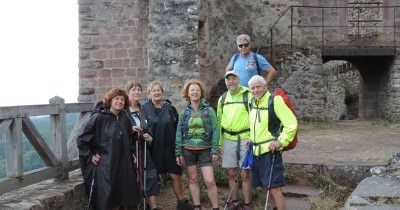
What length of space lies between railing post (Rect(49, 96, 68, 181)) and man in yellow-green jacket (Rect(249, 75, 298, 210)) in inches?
76.8

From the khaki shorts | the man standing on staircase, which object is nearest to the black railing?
the man standing on staircase

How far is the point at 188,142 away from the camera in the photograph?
5.21m

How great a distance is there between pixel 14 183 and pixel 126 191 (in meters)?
1.05

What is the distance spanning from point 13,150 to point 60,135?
0.85m

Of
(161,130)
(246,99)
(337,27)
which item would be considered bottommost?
(161,130)

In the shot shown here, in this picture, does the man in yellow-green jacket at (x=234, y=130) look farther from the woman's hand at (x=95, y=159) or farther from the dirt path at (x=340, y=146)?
the woman's hand at (x=95, y=159)

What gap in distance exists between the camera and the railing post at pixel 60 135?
5074mm

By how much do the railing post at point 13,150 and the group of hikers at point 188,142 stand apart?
0.61 meters

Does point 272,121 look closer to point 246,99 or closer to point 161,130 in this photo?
point 246,99

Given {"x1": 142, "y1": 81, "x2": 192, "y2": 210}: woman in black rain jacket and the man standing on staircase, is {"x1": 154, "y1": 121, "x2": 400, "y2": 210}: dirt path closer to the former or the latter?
{"x1": 142, "y1": 81, "x2": 192, "y2": 210}: woman in black rain jacket

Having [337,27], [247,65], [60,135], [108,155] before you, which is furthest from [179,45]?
[337,27]

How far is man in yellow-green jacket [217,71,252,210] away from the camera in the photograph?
5.17 metres

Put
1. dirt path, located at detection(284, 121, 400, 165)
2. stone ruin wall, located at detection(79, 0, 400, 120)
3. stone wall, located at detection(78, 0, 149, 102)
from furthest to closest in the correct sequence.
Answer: stone wall, located at detection(78, 0, 149, 102) < stone ruin wall, located at detection(79, 0, 400, 120) < dirt path, located at detection(284, 121, 400, 165)

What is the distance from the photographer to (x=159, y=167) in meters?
5.56
